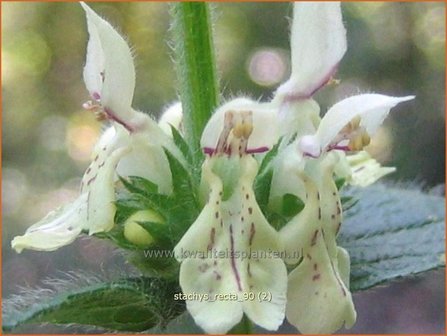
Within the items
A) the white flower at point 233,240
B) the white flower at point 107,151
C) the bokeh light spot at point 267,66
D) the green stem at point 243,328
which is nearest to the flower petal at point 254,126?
the white flower at point 233,240

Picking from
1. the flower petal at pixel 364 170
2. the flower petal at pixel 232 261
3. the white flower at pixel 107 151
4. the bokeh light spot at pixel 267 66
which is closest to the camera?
the flower petal at pixel 232 261

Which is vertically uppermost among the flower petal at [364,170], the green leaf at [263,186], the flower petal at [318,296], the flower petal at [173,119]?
the flower petal at [173,119]

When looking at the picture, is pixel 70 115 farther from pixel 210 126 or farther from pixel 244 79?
pixel 210 126

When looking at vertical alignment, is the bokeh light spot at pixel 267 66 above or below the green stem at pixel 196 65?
below

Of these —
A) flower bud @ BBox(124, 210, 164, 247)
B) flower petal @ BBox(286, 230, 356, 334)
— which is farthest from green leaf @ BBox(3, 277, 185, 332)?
flower petal @ BBox(286, 230, 356, 334)

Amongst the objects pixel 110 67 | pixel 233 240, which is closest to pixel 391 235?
pixel 233 240

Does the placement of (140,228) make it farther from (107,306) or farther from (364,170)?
(364,170)

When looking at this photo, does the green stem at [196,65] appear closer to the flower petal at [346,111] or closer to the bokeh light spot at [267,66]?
the flower petal at [346,111]
